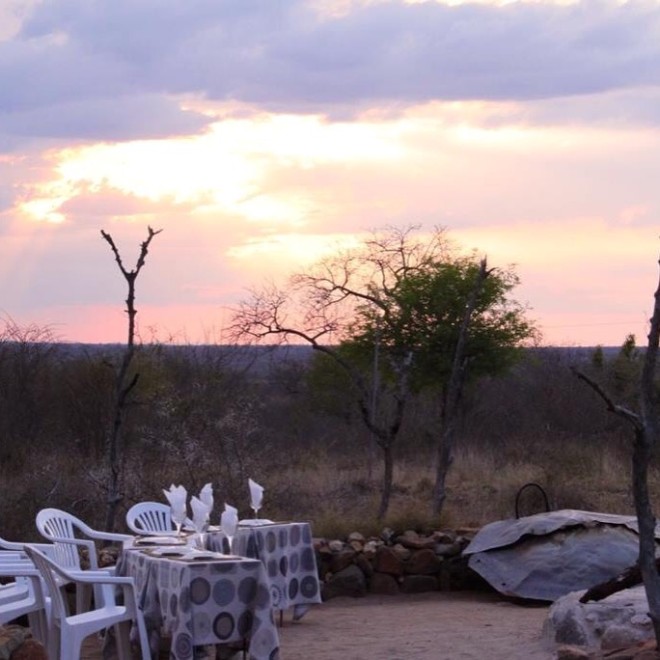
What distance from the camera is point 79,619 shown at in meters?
6.60

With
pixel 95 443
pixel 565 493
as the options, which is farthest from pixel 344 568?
pixel 95 443

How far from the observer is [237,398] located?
17.8 metres

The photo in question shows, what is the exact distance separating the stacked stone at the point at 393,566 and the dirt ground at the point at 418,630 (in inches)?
5.0

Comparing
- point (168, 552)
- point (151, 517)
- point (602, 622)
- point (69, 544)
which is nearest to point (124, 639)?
point (168, 552)

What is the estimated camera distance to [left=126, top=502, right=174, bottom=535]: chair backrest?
9.65 m

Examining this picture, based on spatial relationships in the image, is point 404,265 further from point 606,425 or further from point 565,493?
point 606,425

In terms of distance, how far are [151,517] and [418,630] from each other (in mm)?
2207

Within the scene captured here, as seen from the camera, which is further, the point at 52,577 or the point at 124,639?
the point at 124,639

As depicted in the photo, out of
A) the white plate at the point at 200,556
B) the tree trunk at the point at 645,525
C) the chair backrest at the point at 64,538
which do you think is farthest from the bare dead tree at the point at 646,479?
the chair backrest at the point at 64,538

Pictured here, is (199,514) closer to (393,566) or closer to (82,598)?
(82,598)

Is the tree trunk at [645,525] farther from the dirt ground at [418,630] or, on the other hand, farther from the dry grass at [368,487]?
the dry grass at [368,487]

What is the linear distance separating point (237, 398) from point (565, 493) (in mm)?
5302

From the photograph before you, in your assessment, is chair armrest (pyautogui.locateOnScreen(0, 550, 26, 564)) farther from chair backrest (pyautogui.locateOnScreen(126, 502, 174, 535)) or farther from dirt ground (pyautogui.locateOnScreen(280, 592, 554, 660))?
dirt ground (pyautogui.locateOnScreen(280, 592, 554, 660))

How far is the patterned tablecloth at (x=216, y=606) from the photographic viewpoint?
21.4ft
